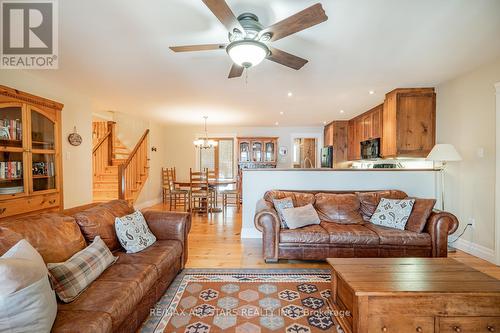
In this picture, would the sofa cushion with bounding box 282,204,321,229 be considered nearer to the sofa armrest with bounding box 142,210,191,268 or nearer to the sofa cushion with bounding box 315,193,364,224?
the sofa cushion with bounding box 315,193,364,224

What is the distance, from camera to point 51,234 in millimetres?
1677

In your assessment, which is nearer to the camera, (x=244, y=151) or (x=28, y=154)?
(x=28, y=154)

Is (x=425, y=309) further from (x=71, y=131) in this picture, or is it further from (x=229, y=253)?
(x=71, y=131)

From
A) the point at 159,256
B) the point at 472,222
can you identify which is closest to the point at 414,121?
the point at 472,222

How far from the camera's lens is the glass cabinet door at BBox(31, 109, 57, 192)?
10.1ft

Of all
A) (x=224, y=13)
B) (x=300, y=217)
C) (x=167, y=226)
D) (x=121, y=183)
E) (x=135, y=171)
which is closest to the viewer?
(x=224, y=13)

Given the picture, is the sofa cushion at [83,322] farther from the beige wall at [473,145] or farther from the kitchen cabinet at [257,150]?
the kitchen cabinet at [257,150]

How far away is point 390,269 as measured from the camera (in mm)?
1862

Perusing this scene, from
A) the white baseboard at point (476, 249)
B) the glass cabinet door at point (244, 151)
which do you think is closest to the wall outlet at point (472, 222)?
the white baseboard at point (476, 249)

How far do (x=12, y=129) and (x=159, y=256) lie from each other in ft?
8.29

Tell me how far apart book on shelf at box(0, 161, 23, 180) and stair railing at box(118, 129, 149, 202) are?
1.83 m

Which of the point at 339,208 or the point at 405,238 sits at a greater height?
the point at 339,208

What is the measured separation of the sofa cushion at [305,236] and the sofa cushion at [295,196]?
1.78 ft

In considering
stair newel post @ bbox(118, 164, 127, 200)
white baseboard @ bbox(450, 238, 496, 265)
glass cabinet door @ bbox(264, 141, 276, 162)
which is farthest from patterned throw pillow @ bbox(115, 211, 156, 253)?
glass cabinet door @ bbox(264, 141, 276, 162)
